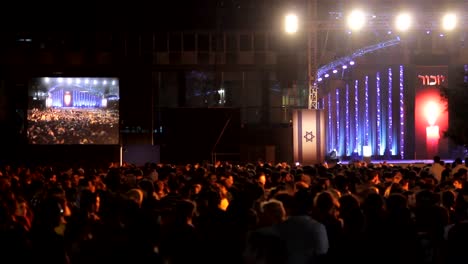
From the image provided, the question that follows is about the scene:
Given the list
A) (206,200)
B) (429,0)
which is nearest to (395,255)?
(206,200)

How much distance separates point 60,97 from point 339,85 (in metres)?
17.5

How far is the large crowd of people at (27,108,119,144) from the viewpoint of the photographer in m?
37.2

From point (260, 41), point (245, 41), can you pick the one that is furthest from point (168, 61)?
point (260, 41)

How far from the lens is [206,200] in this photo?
10023 mm

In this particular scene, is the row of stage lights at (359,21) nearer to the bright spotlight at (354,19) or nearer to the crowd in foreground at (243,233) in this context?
the bright spotlight at (354,19)

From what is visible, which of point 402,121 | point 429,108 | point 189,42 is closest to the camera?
point 189,42

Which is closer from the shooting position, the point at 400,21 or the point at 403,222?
the point at 403,222

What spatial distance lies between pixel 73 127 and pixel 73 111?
2.92 ft

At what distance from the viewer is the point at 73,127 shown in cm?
3734

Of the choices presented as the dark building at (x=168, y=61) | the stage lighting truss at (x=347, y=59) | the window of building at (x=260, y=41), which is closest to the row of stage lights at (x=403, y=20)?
the dark building at (x=168, y=61)

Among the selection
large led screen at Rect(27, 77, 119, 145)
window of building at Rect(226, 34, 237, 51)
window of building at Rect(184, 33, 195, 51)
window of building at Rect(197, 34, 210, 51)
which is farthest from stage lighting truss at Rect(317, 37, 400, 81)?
large led screen at Rect(27, 77, 119, 145)

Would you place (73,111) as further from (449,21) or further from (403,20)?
(449,21)

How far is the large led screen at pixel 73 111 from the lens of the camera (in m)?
37.0

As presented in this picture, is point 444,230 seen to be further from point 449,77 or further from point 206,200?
point 449,77
